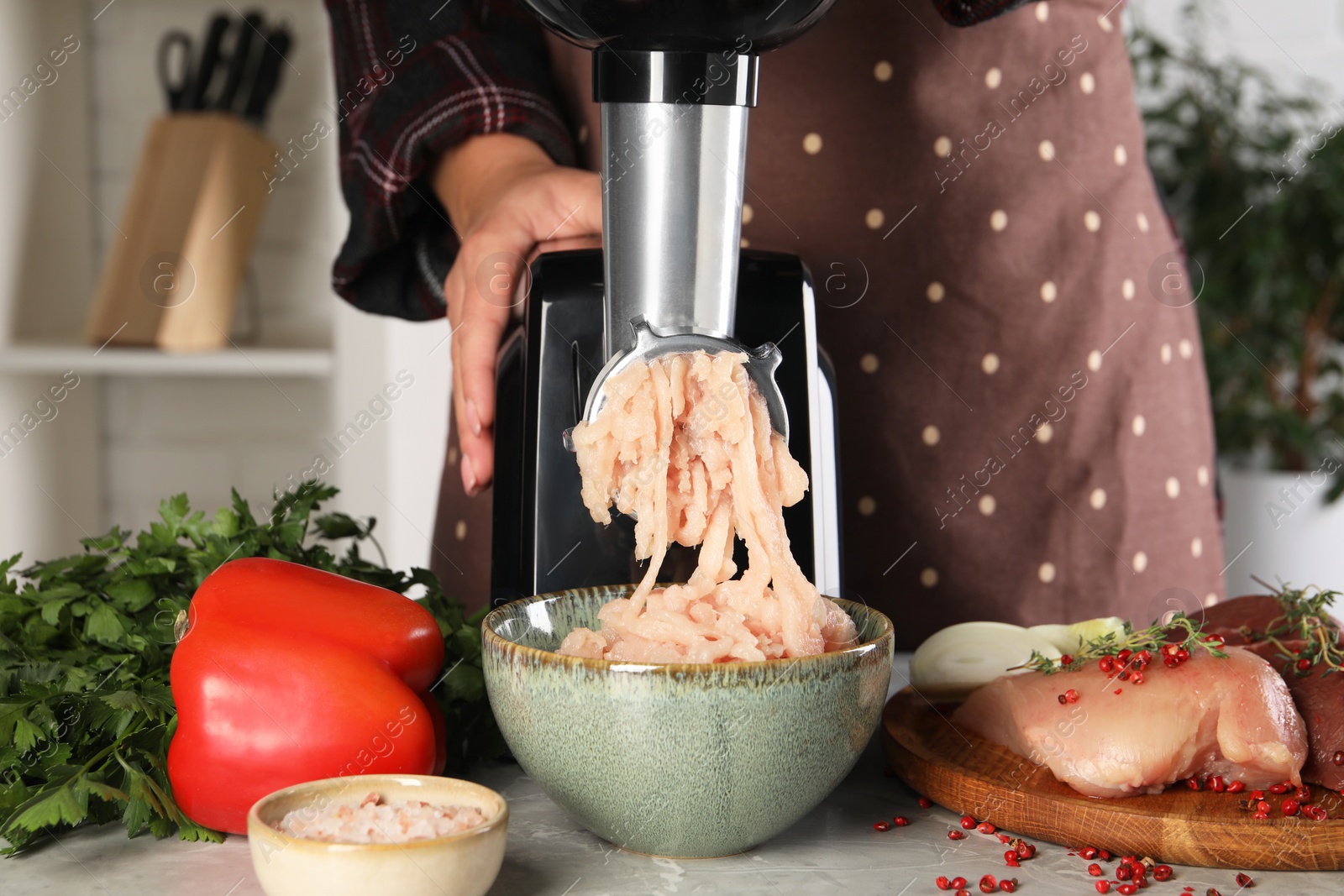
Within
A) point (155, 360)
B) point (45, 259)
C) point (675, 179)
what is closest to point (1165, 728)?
point (675, 179)

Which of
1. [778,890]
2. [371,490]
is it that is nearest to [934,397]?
[778,890]

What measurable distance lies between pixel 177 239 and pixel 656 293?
1612 mm

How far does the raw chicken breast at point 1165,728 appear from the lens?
2.09 feet

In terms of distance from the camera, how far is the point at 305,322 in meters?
2.26

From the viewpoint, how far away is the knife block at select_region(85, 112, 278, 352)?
1972 millimetres

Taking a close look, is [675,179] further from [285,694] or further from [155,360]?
[155,360]

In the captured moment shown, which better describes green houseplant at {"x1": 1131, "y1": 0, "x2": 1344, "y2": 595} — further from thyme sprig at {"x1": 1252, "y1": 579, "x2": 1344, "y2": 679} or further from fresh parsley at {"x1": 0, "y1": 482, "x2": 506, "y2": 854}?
fresh parsley at {"x1": 0, "y1": 482, "x2": 506, "y2": 854}

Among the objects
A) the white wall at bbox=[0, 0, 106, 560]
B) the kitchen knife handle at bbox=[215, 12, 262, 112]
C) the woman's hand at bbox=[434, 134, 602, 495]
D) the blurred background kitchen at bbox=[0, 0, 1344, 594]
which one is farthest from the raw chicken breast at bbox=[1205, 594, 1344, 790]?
the white wall at bbox=[0, 0, 106, 560]

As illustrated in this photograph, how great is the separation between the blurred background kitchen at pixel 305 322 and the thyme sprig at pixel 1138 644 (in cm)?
140

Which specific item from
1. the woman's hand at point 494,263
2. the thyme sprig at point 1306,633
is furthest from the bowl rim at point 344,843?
the thyme sprig at point 1306,633

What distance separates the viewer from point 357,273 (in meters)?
1.11

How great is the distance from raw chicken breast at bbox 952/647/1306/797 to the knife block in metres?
1.67

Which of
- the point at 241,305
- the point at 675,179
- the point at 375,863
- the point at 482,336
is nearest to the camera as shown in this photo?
the point at 375,863

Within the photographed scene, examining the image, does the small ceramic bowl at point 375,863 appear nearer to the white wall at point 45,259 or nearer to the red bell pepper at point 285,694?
the red bell pepper at point 285,694
